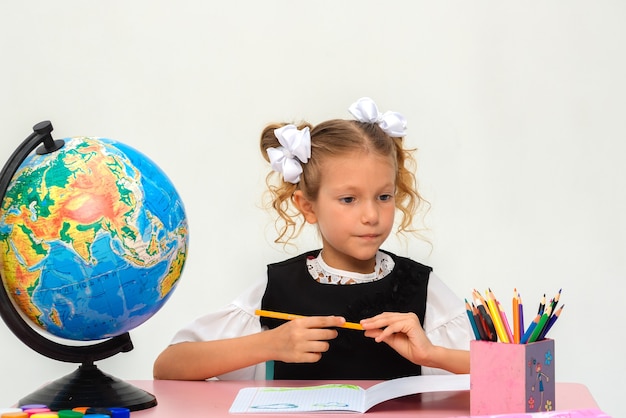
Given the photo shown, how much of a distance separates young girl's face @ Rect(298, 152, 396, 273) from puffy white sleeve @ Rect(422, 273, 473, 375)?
204 mm

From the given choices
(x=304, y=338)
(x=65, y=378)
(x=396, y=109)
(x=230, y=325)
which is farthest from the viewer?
(x=396, y=109)

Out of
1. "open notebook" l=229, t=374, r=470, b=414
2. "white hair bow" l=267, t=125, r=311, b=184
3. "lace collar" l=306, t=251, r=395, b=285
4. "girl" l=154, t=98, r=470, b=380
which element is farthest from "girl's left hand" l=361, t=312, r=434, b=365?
"white hair bow" l=267, t=125, r=311, b=184

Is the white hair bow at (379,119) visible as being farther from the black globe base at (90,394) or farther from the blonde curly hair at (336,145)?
the black globe base at (90,394)

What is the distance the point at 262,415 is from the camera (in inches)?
63.6

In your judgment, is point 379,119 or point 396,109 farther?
point 396,109

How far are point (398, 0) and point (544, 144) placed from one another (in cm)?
66

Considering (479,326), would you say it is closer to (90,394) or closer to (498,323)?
(498,323)

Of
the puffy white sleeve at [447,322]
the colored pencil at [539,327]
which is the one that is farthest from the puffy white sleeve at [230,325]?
the colored pencil at [539,327]

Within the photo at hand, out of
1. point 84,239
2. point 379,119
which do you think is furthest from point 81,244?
point 379,119

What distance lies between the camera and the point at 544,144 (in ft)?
10.1

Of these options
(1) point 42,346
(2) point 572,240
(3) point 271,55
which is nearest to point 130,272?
(1) point 42,346

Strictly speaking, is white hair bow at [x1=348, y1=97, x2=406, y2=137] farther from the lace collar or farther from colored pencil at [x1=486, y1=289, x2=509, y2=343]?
colored pencil at [x1=486, y1=289, x2=509, y2=343]

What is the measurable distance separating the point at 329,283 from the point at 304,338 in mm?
383

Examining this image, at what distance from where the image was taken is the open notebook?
65.0 inches
